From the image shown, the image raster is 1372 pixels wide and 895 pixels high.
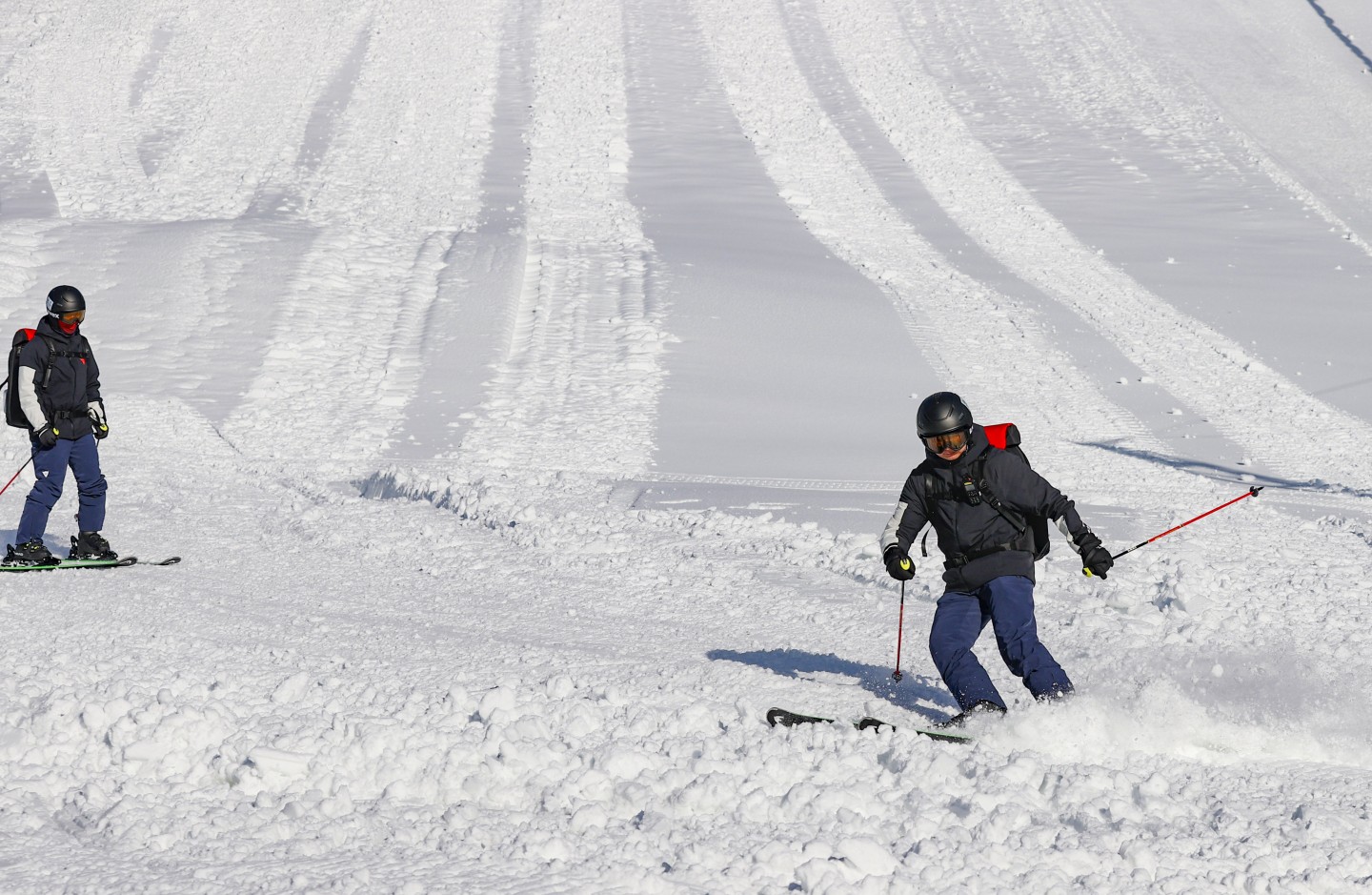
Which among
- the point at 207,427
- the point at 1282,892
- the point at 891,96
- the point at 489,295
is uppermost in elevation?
the point at 891,96

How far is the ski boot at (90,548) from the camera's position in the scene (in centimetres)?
796

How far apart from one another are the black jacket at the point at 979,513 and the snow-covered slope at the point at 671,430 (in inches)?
25.1

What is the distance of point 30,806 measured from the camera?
14.8 ft

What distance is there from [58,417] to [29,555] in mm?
859

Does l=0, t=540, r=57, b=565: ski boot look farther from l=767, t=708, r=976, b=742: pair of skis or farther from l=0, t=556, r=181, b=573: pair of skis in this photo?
l=767, t=708, r=976, b=742: pair of skis

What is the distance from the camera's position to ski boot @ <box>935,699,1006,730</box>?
5.09 metres

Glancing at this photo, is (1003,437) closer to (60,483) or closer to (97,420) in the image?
(97,420)

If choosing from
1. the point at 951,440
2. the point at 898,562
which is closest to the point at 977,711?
the point at 898,562

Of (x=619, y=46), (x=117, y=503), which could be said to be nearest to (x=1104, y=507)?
(x=117, y=503)

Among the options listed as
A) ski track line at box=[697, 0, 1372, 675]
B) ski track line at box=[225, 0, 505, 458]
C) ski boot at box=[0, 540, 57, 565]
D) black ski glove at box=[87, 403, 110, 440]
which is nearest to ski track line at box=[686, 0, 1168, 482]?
ski track line at box=[697, 0, 1372, 675]

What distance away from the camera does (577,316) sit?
14.4m

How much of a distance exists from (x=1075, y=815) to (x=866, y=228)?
14400mm

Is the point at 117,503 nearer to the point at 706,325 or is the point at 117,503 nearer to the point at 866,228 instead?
the point at 706,325

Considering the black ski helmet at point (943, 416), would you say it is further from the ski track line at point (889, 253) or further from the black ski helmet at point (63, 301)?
the ski track line at point (889, 253)
